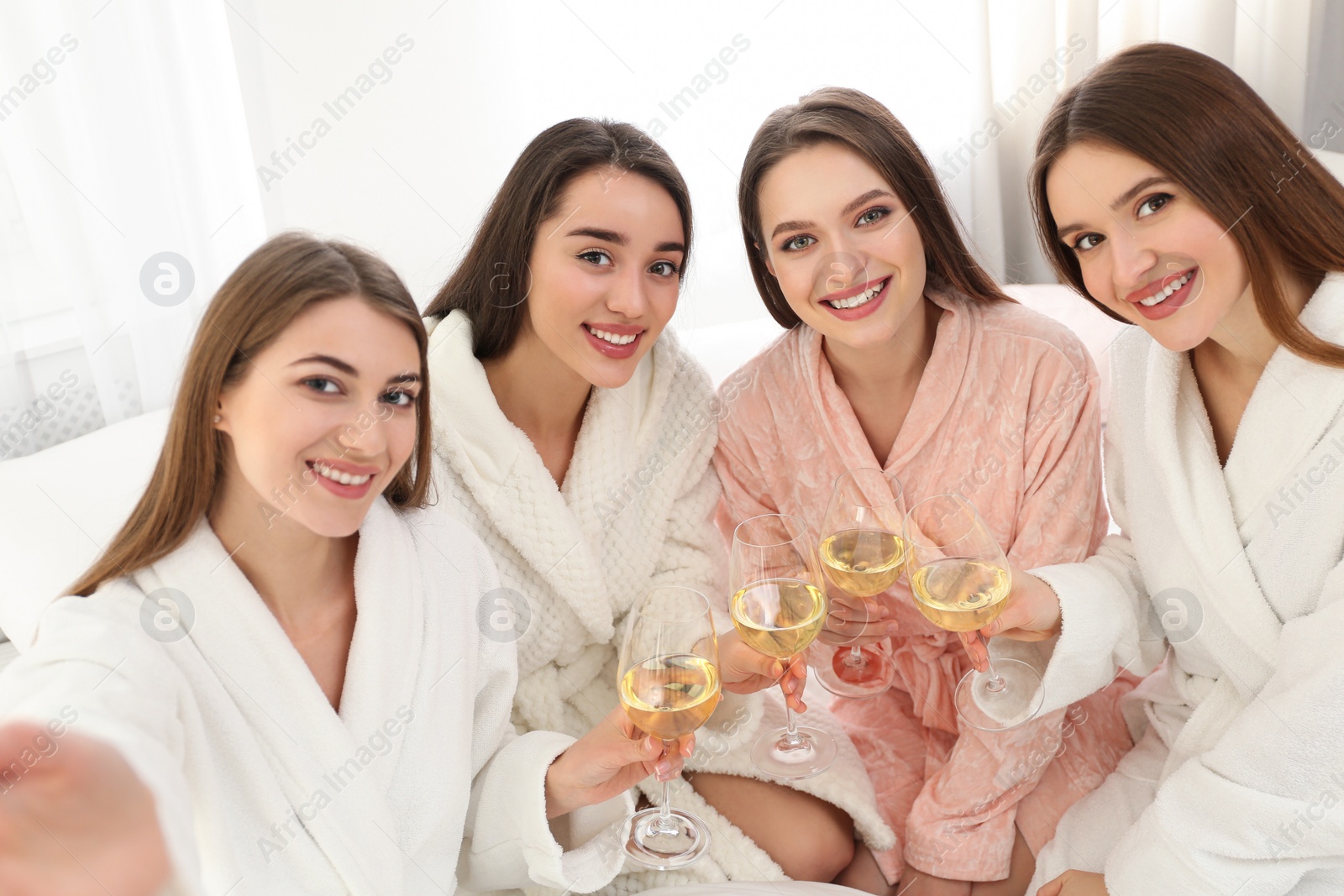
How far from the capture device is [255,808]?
1301 mm

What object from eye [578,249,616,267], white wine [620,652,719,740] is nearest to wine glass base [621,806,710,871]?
white wine [620,652,719,740]

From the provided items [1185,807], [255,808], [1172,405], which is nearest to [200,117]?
[255,808]

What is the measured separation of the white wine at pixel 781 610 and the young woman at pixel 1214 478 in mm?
357

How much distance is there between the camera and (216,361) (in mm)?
1260

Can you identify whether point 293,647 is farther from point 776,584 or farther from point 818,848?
point 818,848

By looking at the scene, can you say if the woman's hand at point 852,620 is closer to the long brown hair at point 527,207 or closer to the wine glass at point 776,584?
the wine glass at point 776,584

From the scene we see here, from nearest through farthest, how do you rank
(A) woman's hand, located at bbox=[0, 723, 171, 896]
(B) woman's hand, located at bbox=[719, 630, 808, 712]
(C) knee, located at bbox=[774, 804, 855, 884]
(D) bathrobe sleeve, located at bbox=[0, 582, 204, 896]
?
(A) woman's hand, located at bbox=[0, 723, 171, 896], (D) bathrobe sleeve, located at bbox=[0, 582, 204, 896], (B) woman's hand, located at bbox=[719, 630, 808, 712], (C) knee, located at bbox=[774, 804, 855, 884]

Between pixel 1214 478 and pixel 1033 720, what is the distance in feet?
1.50

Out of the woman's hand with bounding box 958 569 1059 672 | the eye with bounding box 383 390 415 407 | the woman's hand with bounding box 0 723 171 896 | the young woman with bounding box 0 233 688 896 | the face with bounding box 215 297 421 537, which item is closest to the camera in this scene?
the woman's hand with bounding box 0 723 171 896

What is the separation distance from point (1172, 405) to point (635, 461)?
852 millimetres

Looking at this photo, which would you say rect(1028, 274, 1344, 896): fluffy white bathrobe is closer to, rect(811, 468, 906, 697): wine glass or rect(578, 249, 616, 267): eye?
rect(811, 468, 906, 697): wine glass

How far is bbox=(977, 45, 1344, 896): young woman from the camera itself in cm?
139

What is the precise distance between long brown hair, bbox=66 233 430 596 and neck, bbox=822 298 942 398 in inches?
35.8


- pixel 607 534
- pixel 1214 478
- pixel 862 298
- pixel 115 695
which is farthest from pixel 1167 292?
pixel 115 695
